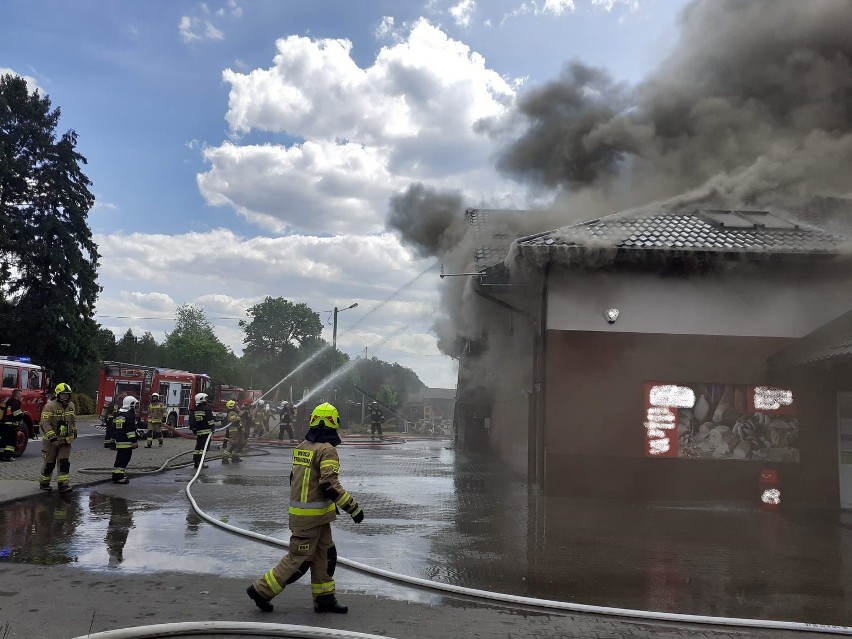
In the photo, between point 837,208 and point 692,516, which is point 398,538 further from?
point 837,208

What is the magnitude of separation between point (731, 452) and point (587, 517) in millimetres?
3155

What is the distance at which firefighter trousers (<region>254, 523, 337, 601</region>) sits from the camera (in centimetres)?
470

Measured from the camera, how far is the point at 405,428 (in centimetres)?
4209

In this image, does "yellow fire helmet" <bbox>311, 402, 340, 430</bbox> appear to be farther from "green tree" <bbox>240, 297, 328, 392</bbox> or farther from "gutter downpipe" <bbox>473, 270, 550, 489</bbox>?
"green tree" <bbox>240, 297, 328, 392</bbox>

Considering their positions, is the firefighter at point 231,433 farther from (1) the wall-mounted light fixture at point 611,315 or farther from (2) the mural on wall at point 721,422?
(2) the mural on wall at point 721,422

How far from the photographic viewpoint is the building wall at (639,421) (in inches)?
426

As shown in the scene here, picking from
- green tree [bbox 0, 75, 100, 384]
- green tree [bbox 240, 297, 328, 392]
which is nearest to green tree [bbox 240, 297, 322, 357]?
green tree [bbox 240, 297, 328, 392]

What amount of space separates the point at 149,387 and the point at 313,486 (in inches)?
901

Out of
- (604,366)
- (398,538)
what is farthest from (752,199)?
(398,538)

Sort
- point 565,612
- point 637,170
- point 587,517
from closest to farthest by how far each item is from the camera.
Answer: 1. point 565,612
2. point 587,517
3. point 637,170

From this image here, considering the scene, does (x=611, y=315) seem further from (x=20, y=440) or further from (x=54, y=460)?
(x=20, y=440)

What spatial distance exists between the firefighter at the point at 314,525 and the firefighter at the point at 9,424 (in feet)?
33.8

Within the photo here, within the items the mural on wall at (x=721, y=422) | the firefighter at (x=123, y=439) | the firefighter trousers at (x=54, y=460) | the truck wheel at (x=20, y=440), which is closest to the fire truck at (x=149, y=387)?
the truck wheel at (x=20, y=440)

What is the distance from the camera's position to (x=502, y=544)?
7.37 meters
